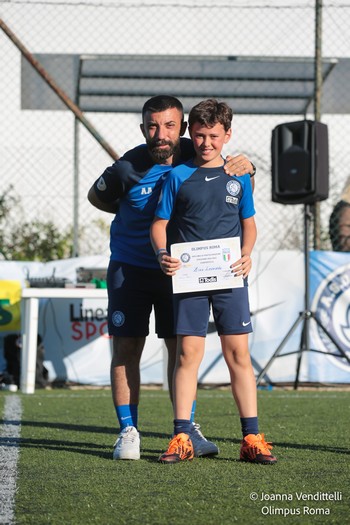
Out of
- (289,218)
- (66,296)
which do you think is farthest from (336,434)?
(289,218)

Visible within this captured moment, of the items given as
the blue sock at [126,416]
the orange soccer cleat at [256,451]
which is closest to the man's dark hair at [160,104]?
the blue sock at [126,416]

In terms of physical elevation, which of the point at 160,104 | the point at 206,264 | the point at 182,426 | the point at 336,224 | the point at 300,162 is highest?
the point at 300,162

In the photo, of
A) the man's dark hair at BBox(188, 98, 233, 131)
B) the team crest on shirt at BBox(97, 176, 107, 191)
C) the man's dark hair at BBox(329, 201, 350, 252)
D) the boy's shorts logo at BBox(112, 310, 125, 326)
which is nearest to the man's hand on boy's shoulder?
the man's dark hair at BBox(188, 98, 233, 131)

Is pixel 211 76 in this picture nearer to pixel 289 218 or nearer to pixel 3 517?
pixel 289 218

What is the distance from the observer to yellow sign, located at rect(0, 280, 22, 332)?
8.79 meters

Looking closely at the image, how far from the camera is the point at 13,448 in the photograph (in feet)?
15.3

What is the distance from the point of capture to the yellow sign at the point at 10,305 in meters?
8.79

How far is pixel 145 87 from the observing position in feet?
35.3

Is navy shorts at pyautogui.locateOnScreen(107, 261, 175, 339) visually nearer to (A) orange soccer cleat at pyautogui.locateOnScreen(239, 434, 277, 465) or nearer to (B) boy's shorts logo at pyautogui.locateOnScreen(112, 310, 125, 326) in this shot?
(B) boy's shorts logo at pyautogui.locateOnScreen(112, 310, 125, 326)

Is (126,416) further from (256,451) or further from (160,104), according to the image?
(160,104)

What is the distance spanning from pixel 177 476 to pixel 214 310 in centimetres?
81

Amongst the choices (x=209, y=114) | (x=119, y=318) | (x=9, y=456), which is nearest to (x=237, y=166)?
(x=209, y=114)

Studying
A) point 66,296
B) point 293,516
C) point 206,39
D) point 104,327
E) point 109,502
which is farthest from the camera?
point 206,39

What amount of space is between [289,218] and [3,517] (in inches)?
292
